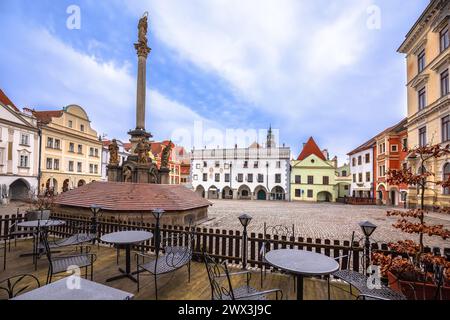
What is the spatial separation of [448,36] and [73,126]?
40.6 meters

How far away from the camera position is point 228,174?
40.3 meters

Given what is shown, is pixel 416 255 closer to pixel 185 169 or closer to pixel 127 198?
pixel 127 198

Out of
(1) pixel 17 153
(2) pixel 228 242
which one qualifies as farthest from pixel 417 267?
(1) pixel 17 153

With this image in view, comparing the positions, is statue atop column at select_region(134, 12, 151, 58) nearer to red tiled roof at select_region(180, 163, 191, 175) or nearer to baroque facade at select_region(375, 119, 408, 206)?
baroque facade at select_region(375, 119, 408, 206)

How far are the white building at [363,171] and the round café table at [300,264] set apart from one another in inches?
1331

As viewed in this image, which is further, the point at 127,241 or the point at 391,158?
the point at 391,158

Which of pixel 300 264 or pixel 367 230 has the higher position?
pixel 367 230

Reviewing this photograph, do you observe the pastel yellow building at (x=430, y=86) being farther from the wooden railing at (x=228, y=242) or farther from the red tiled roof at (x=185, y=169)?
the red tiled roof at (x=185, y=169)

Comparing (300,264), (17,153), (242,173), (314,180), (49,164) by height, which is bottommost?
(314,180)

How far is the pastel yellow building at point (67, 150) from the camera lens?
26.7 metres

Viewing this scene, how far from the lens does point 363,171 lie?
111 feet

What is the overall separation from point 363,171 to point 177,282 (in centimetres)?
3677

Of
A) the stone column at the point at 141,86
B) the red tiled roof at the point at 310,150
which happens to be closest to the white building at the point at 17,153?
the stone column at the point at 141,86
